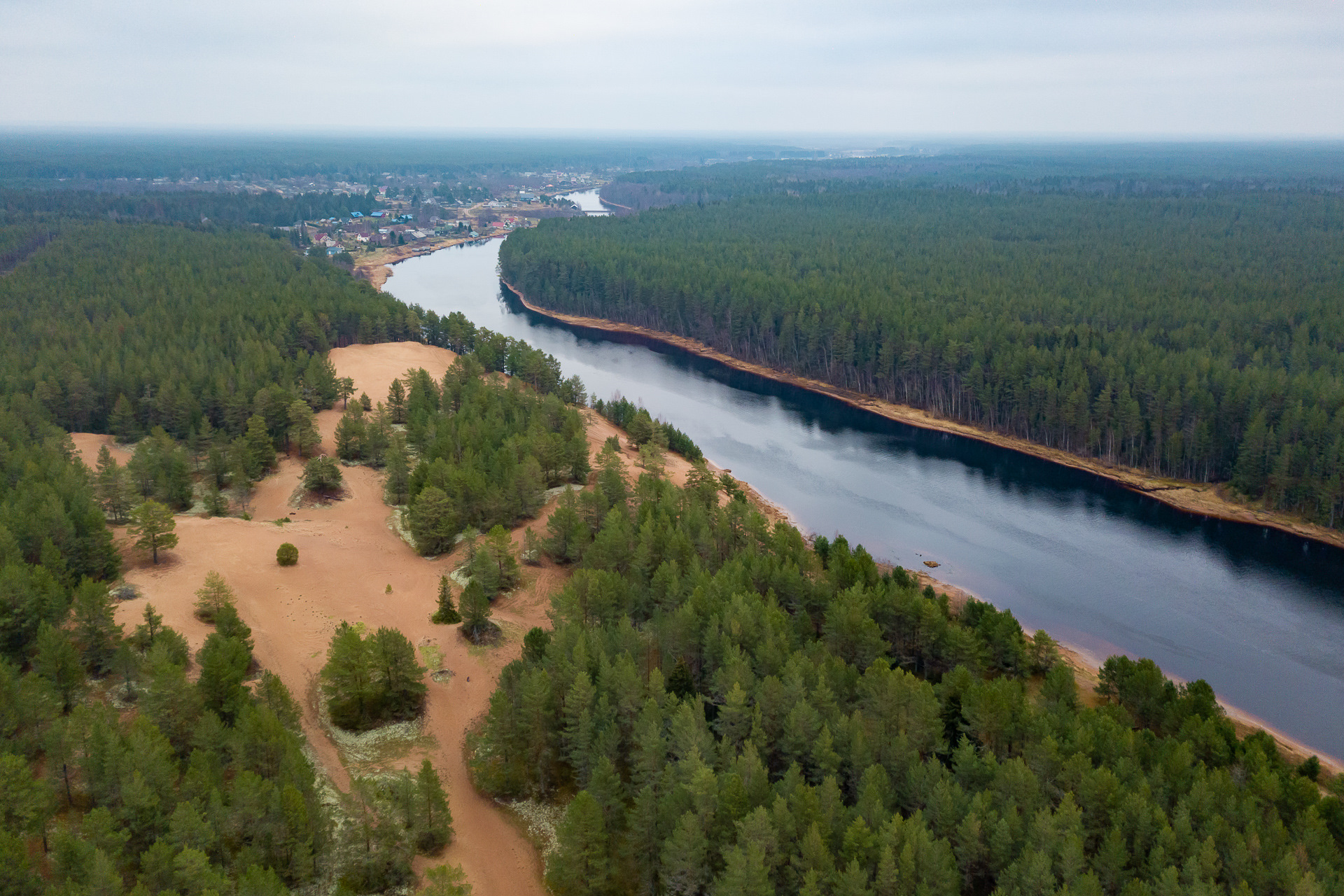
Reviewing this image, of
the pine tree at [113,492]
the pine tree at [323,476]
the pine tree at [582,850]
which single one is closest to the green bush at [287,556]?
the pine tree at [113,492]

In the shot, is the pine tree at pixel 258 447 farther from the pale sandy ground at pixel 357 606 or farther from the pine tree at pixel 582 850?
the pine tree at pixel 582 850

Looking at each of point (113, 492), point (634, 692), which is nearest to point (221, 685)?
point (634, 692)

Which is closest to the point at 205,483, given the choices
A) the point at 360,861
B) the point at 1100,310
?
the point at 360,861

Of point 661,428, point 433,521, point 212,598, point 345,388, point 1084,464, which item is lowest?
point 1084,464

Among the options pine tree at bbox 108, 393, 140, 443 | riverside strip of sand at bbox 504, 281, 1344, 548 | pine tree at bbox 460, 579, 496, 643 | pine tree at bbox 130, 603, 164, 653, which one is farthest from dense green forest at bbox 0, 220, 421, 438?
riverside strip of sand at bbox 504, 281, 1344, 548

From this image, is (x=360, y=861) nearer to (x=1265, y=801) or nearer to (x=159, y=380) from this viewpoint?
(x=1265, y=801)

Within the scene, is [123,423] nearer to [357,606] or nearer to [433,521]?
[433,521]

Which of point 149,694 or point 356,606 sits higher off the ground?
point 149,694

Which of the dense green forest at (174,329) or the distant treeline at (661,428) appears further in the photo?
the dense green forest at (174,329)
